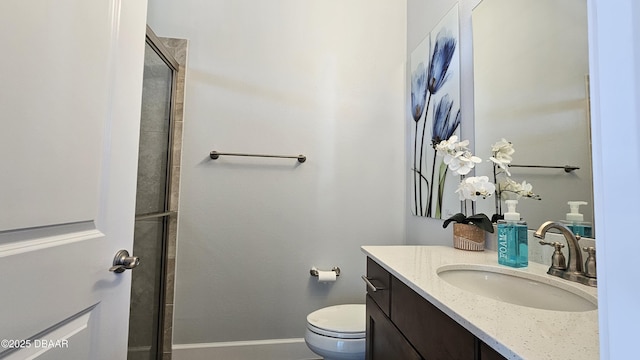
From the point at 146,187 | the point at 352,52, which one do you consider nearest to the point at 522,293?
the point at 146,187

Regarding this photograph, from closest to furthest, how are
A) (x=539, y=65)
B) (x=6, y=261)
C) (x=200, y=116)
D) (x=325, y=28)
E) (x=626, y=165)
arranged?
(x=626, y=165) → (x=6, y=261) → (x=539, y=65) → (x=200, y=116) → (x=325, y=28)

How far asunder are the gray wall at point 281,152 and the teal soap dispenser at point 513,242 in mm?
1066

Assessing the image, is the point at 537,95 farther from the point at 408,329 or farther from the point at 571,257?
the point at 408,329

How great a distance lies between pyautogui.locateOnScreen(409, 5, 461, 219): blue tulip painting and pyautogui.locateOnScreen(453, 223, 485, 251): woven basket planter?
22 centimetres

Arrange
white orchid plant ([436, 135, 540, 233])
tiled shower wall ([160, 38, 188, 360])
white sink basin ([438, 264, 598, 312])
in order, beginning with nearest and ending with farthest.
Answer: white sink basin ([438, 264, 598, 312]), white orchid plant ([436, 135, 540, 233]), tiled shower wall ([160, 38, 188, 360])

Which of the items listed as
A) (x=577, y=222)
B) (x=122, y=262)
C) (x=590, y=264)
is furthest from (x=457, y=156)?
(x=122, y=262)

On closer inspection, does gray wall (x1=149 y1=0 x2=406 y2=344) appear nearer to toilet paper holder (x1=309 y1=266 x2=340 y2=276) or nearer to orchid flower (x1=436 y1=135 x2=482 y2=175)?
toilet paper holder (x1=309 y1=266 x2=340 y2=276)

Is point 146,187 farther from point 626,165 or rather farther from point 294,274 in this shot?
point 626,165

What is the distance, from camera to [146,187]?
4.78ft

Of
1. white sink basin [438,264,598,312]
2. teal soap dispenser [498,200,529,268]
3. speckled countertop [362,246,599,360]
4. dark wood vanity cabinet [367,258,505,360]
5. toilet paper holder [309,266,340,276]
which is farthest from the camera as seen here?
toilet paper holder [309,266,340,276]

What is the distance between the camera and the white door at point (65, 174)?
1.67 feet

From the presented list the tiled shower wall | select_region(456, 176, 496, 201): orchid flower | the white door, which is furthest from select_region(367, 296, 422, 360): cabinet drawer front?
the tiled shower wall

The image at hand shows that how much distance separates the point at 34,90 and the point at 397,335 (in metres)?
1.06

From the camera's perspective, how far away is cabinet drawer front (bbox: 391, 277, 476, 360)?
0.59 m
